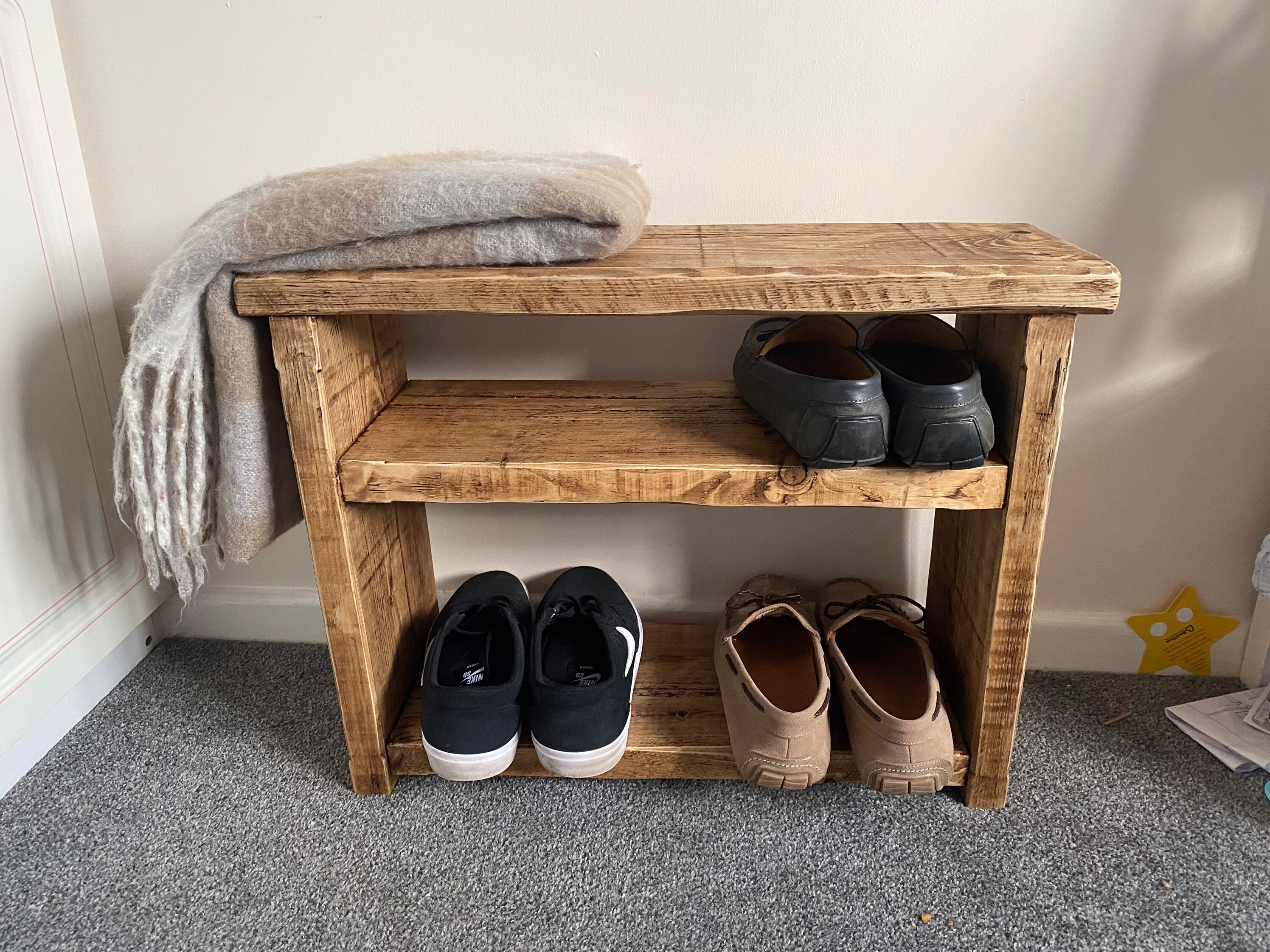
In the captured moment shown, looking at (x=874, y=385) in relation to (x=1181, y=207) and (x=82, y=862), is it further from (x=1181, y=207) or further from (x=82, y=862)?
(x=82, y=862)

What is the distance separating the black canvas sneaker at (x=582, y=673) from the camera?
2.93 ft

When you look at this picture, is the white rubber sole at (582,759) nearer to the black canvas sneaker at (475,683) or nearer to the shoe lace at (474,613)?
the black canvas sneaker at (475,683)

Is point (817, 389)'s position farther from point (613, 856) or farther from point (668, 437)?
point (613, 856)

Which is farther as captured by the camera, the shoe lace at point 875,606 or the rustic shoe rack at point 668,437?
the shoe lace at point 875,606

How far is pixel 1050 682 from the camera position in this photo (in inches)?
46.8

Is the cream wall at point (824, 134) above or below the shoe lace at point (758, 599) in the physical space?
above

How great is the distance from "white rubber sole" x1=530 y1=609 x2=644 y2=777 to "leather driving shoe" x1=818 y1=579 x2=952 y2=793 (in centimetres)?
26

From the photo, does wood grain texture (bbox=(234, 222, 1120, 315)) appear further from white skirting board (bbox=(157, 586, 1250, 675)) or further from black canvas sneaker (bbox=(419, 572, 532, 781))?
white skirting board (bbox=(157, 586, 1250, 675))

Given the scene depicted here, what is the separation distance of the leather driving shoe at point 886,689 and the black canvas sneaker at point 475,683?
1.23 feet

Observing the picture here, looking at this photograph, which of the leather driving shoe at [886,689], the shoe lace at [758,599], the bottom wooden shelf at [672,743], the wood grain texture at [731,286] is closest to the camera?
the wood grain texture at [731,286]

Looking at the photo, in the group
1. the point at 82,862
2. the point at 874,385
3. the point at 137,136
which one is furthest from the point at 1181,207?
the point at 82,862

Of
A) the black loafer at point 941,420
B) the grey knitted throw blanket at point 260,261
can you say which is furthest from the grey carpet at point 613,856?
the black loafer at point 941,420

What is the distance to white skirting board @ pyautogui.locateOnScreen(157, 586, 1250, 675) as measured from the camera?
1.20m

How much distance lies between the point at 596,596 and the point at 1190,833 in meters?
0.73
